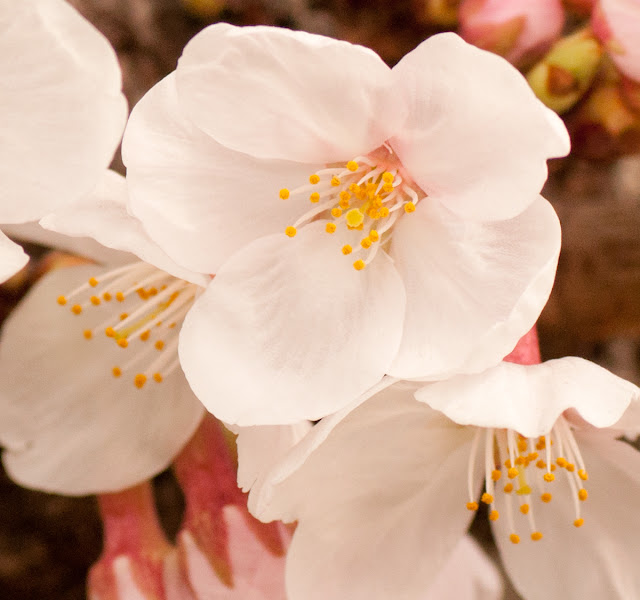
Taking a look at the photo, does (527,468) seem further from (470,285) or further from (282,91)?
(282,91)

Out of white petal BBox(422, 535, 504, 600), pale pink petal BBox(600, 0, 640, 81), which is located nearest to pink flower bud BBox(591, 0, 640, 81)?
pale pink petal BBox(600, 0, 640, 81)

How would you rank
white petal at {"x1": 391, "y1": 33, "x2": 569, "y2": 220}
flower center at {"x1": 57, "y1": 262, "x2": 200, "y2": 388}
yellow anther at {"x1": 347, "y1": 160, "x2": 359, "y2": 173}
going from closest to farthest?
1. white petal at {"x1": 391, "y1": 33, "x2": 569, "y2": 220}
2. yellow anther at {"x1": 347, "y1": 160, "x2": 359, "y2": 173}
3. flower center at {"x1": 57, "y1": 262, "x2": 200, "y2": 388}

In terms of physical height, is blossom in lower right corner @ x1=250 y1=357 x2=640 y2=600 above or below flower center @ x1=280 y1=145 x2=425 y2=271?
below

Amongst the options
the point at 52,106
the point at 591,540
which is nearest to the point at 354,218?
the point at 52,106

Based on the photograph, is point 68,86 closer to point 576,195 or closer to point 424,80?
point 424,80

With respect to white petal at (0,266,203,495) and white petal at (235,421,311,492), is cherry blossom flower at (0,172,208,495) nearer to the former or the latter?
white petal at (0,266,203,495)

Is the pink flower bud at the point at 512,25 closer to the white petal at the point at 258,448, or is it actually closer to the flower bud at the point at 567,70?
the flower bud at the point at 567,70

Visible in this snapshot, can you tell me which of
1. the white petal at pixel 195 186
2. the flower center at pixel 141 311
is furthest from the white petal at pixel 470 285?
the flower center at pixel 141 311
